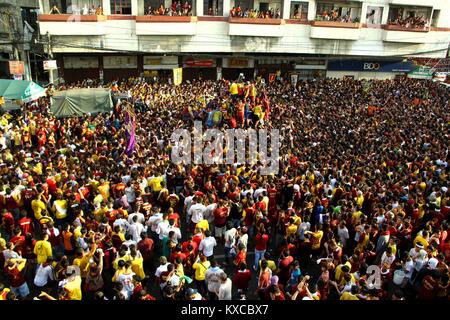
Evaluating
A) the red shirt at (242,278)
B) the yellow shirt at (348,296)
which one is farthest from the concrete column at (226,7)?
the yellow shirt at (348,296)

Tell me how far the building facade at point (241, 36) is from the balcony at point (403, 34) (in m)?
0.08

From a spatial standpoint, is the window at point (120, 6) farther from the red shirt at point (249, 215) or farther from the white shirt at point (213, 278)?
the white shirt at point (213, 278)

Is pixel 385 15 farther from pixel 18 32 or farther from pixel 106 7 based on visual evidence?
pixel 18 32

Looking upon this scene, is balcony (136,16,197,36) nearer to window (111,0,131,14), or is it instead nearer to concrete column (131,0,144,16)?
concrete column (131,0,144,16)

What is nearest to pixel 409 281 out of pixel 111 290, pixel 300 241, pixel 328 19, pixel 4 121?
pixel 300 241

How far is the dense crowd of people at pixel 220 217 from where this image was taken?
263 inches

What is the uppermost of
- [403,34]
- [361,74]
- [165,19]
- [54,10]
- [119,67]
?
[54,10]

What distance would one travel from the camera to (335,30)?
1218 inches

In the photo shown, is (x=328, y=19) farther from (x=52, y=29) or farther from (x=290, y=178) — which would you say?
(x=290, y=178)

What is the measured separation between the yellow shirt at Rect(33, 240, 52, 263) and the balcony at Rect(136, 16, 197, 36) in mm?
22947

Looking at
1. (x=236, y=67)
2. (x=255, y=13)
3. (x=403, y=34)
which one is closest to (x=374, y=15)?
(x=403, y=34)

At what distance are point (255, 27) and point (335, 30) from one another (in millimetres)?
6851

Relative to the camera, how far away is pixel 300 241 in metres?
8.12
